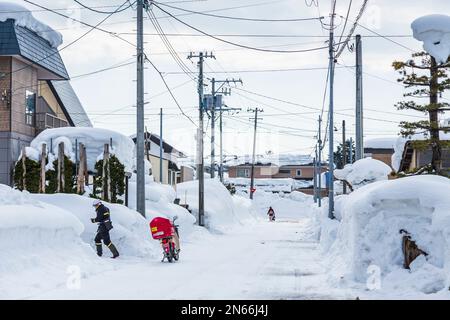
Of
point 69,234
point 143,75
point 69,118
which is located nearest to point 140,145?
point 143,75

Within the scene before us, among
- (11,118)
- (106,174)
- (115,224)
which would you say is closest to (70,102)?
(11,118)

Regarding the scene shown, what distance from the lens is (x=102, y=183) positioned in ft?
93.3

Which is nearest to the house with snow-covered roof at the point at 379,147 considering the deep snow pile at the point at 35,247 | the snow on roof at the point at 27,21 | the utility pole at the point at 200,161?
the utility pole at the point at 200,161

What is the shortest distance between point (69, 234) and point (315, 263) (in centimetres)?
682

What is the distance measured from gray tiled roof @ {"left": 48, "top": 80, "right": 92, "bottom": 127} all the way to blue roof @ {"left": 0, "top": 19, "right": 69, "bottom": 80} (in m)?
2.32

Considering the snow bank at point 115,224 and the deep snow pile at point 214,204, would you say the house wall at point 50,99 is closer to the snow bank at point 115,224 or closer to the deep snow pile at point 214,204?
the deep snow pile at point 214,204

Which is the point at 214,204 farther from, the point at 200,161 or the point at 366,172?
the point at 366,172

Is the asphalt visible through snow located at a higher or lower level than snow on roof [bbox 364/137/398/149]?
lower

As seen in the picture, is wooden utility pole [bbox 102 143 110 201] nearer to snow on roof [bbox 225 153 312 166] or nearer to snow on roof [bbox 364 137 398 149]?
snow on roof [bbox 364 137 398 149]

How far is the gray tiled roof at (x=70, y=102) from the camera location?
143ft

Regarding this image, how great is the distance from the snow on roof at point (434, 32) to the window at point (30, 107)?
2165cm

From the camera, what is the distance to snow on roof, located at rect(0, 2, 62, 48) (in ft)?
111

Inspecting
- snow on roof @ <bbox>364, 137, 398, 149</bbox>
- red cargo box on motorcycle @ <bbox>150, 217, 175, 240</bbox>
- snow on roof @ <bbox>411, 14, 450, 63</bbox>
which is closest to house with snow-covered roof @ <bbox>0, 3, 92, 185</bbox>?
red cargo box on motorcycle @ <bbox>150, 217, 175, 240</bbox>

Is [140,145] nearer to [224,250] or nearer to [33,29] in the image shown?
[224,250]
